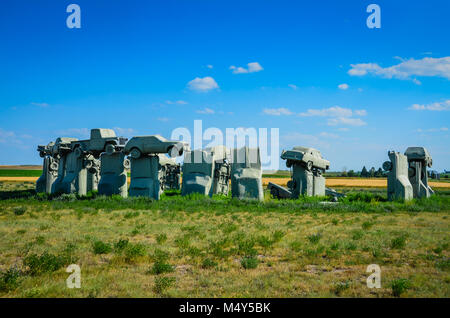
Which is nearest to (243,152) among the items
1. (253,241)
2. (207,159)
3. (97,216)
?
(207,159)

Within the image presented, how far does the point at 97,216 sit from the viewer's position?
14.2 metres

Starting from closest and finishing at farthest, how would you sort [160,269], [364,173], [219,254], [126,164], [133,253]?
[160,269] → [133,253] → [219,254] → [126,164] → [364,173]

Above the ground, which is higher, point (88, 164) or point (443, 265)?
point (88, 164)

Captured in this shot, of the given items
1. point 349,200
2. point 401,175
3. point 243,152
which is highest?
point 243,152

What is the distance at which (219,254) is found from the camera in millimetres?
7871

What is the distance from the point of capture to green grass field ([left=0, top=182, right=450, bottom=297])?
18.7 feet

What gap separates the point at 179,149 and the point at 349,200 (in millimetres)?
10615

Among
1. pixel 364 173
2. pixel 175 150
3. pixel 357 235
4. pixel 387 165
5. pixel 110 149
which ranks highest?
pixel 110 149

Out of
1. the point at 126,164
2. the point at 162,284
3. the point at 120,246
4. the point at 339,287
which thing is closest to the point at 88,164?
the point at 126,164

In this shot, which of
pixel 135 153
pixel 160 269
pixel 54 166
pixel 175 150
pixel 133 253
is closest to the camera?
pixel 160 269

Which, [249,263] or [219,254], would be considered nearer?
[249,263]

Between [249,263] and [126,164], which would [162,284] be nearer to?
[249,263]

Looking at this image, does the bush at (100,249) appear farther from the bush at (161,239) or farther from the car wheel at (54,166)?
the car wheel at (54,166)
